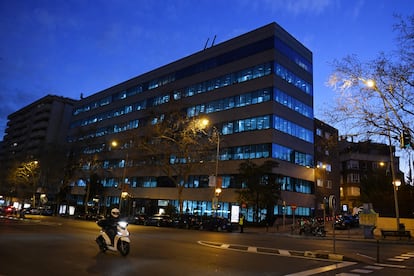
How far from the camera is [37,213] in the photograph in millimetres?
65688

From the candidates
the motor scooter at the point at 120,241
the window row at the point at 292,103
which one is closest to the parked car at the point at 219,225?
the window row at the point at 292,103

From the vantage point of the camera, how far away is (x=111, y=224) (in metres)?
12.8

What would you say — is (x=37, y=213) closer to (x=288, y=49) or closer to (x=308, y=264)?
(x=288, y=49)

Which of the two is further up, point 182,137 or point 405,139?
point 182,137

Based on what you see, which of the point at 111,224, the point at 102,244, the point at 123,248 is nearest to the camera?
the point at 123,248

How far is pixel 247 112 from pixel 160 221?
19.9m

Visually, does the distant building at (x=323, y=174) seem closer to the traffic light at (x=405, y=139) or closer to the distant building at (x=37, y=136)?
the traffic light at (x=405, y=139)

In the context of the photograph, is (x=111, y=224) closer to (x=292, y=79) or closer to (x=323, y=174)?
(x=292, y=79)

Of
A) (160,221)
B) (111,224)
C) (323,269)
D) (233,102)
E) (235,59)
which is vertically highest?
(235,59)

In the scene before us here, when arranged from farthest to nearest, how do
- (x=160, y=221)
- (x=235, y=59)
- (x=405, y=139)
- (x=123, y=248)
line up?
(x=235, y=59) < (x=160, y=221) < (x=405, y=139) < (x=123, y=248)

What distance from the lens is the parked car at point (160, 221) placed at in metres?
43.2

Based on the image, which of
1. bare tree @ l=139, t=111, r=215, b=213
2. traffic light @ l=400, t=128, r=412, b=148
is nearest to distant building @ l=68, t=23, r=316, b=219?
bare tree @ l=139, t=111, r=215, b=213

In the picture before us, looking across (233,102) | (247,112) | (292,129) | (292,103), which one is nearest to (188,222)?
(247,112)

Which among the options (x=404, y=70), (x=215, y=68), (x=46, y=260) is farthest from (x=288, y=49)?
(x=46, y=260)
